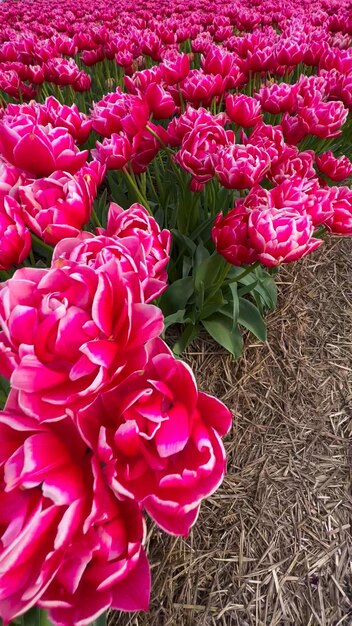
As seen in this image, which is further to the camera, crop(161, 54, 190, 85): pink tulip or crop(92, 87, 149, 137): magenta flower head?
crop(161, 54, 190, 85): pink tulip

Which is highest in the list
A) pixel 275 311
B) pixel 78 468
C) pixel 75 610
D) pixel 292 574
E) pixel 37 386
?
pixel 37 386

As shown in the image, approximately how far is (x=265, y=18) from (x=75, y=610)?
155 inches

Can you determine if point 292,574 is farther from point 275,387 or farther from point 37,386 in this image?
point 37,386

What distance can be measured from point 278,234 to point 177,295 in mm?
629

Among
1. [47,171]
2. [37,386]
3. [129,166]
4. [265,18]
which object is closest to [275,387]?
[129,166]

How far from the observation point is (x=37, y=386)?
Answer: 20.3 inches

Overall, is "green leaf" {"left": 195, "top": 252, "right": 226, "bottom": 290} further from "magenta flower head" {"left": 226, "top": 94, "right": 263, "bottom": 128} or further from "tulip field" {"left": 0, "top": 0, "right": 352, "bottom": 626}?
"magenta flower head" {"left": 226, "top": 94, "right": 263, "bottom": 128}

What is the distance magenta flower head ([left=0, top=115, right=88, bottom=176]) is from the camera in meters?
0.92

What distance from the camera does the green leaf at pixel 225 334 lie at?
1.49 m

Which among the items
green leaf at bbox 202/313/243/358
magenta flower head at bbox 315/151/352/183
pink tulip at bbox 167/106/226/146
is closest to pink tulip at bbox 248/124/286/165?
pink tulip at bbox 167/106/226/146

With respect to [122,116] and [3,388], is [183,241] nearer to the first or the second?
[122,116]

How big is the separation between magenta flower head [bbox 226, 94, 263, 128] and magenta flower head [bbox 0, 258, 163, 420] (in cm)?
112

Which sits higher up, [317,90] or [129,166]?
[317,90]

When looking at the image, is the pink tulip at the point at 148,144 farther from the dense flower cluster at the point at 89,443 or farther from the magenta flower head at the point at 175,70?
the dense flower cluster at the point at 89,443
